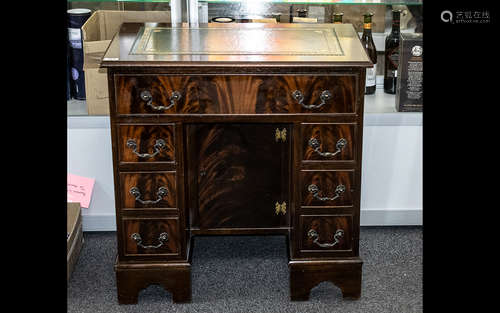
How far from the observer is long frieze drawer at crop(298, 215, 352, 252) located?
71.8 inches

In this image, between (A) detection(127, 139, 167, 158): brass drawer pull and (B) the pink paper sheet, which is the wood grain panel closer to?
(A) detection(127, 139, 167, 158): brass drawer pull

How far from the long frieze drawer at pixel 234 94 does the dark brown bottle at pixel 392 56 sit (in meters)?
0.66

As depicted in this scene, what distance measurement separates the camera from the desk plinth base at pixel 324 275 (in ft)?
6.11

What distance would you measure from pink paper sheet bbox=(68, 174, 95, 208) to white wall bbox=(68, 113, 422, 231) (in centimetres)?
2

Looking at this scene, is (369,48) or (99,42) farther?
(369,48)

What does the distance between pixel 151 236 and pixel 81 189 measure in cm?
51

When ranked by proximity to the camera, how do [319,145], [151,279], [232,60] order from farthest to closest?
[151,279] → [319,145] → [232,60]

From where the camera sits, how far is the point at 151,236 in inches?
71.9

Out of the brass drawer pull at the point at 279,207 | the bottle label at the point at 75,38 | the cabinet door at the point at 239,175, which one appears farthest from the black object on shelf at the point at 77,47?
the brass drawer pull at the point at 279,207

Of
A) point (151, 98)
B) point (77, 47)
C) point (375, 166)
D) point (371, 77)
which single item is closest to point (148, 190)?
point (151, 98)

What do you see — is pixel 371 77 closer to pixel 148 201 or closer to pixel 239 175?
pixel 239 175

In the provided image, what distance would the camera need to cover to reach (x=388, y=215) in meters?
2.32
